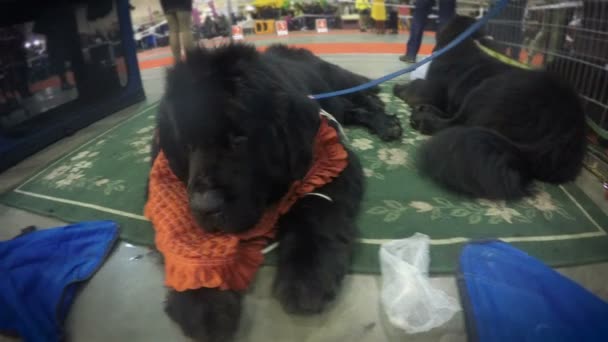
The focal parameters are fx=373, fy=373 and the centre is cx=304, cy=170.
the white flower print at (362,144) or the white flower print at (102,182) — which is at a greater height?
the white flower print at (362,144)

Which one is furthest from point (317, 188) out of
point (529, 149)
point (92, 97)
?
point (92, 97)

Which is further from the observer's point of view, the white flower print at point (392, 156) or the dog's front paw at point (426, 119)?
the dog's front paw at point (426, 119)

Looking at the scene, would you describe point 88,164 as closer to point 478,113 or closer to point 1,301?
point 1,301

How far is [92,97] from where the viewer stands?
9.64 feet

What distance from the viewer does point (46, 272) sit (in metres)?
1.16

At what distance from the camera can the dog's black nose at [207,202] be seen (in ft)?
3.22

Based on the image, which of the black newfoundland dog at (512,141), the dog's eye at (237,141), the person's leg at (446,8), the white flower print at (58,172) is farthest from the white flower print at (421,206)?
the person's leg at (446,8)

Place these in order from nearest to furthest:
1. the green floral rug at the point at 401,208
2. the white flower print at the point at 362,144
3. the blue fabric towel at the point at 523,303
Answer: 1. the blue fabric towel at the point at 523,303
2. the green floral rug at the point at 401,208
3. the white flower print at the point at 362,144

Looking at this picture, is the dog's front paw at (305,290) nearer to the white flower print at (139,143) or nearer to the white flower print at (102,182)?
the white flower print at (102,182)

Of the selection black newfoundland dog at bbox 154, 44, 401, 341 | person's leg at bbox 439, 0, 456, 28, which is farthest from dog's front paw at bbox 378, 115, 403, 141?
person's leg at bbox 439, 0, 456, 28

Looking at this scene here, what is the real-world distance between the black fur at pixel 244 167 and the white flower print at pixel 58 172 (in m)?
1.16

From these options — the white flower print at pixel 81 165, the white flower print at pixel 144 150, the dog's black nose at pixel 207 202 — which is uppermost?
the dog's black nose at pixel 207 202

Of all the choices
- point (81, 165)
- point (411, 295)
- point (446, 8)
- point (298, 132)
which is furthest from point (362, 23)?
point (411, 295)

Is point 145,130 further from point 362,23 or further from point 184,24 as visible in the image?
point 362,23
